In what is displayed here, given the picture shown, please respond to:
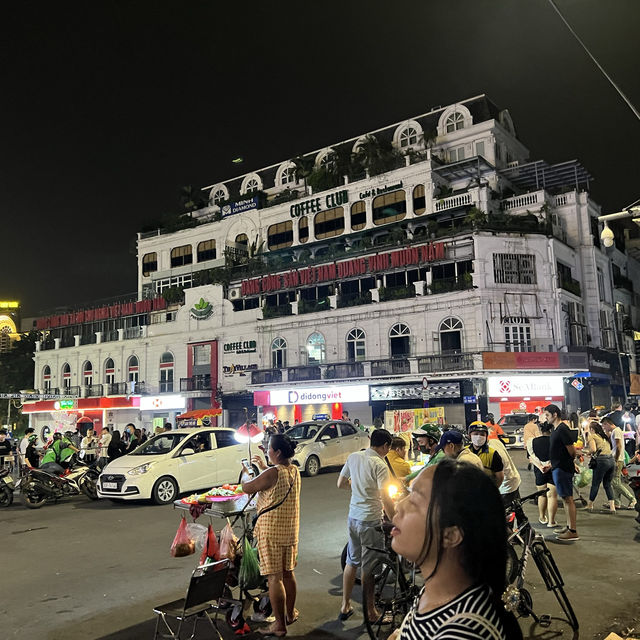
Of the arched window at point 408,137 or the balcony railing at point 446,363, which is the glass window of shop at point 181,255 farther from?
the balcony railing at point 446,363

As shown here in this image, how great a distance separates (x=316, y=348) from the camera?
40156mm

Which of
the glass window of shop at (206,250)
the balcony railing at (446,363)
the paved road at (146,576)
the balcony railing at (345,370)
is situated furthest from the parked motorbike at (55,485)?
the glass window of shop at (206,250)

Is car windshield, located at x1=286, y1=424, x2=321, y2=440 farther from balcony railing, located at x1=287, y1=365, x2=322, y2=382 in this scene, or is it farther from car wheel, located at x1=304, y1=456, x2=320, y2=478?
balcony railing, located at x1=287, y1=365, x2=322, y2=382

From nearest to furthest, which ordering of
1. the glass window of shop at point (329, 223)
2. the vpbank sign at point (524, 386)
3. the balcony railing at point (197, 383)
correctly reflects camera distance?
1. the vpbank sign at point (524, 386)
2. the glass window of shop at point (329, 223)
3. the balcony railing at point (197, 383)

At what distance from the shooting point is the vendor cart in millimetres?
5539

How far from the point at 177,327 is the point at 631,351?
35.0 m

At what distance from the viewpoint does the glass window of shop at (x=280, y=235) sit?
46356mm

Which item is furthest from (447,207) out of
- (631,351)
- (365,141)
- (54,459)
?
(54,459)

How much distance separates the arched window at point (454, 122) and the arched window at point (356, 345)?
1750cm

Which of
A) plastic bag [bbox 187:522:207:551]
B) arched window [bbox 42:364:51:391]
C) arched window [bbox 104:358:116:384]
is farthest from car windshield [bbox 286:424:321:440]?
arched window [bbox 42:364:51:391]

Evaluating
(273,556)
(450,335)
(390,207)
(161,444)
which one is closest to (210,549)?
(273,556)

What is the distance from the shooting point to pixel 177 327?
4706cm

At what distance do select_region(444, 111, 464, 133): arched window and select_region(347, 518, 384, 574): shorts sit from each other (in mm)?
42030

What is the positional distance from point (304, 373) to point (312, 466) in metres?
21.0
